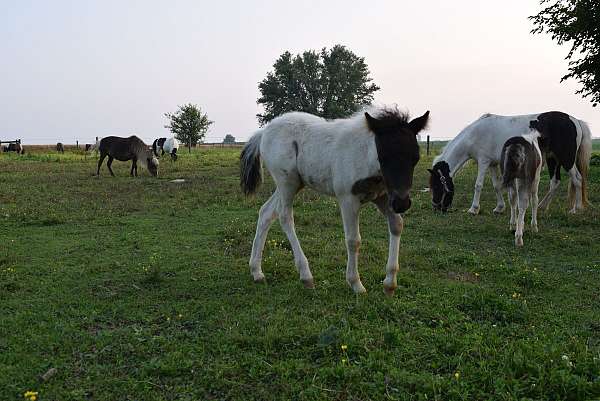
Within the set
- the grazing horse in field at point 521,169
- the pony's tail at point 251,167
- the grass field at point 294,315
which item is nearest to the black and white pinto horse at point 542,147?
the grass field at point 294,315

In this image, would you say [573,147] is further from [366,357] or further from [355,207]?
[366,357]

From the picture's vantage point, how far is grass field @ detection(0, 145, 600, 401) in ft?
10.2

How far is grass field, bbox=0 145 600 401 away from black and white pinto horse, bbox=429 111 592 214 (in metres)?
1.25

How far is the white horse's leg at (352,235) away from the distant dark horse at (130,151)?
14518 mm

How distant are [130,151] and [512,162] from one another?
14788mm

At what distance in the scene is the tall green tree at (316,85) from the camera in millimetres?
48562

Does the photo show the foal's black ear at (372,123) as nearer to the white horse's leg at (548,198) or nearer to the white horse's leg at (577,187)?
the white horse's leg at (548,198)

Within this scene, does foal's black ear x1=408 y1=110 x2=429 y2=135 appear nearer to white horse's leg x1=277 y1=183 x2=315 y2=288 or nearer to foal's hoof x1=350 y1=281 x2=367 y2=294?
white horse's leg x1=277 y1=183 x2=315 y2=288

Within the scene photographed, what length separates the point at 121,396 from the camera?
302 cm

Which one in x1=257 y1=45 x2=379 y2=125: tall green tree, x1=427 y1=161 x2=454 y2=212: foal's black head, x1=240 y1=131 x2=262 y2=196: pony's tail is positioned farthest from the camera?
x1=257 y1=45 x2=379 y2=125: tall green tree

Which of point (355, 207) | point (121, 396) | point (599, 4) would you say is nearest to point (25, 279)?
point (121, 396)

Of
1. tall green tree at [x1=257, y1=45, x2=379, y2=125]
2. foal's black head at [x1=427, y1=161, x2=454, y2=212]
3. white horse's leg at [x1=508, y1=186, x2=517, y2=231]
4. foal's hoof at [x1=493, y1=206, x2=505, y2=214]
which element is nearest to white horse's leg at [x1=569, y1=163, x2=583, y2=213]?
foal's hoof at [x1=493, y1=206, x2=505, y2=214]

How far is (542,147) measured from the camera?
9227mm

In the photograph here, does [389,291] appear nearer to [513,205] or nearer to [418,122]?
[418,122]
